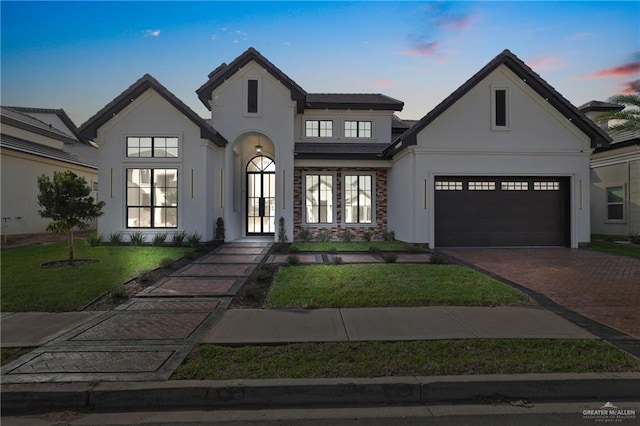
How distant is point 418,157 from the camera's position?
43.6ft

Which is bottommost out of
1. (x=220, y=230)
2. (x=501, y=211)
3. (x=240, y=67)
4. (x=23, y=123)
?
(x=220, y=230)

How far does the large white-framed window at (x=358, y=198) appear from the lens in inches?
631

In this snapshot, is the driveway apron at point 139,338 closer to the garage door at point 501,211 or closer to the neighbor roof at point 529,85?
the neighbor roof at point 529,85

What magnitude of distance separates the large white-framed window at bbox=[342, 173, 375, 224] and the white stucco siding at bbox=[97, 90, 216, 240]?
600 cm

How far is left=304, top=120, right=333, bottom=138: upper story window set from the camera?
17141mm

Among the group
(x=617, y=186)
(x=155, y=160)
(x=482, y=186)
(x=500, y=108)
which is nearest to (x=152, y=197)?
(x=155, y=160)

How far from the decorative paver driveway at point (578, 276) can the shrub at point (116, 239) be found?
1173 cm

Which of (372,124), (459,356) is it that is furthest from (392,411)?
(372,124)

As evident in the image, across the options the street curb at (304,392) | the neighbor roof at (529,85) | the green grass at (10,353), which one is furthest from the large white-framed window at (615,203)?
the green grass at (10,353)

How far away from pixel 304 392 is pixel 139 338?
2.70m

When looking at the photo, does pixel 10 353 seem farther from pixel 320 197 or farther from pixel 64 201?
pixel 320 197

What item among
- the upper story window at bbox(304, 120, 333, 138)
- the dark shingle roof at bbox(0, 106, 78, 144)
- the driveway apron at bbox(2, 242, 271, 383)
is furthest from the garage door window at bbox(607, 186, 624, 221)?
Answer: the dark shingle roof at bbox(0, 106, 78, 144)

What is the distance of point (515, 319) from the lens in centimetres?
572

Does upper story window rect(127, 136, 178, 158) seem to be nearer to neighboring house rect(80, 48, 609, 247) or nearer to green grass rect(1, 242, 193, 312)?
neighboring house rect(80, 48, 609, 247)
